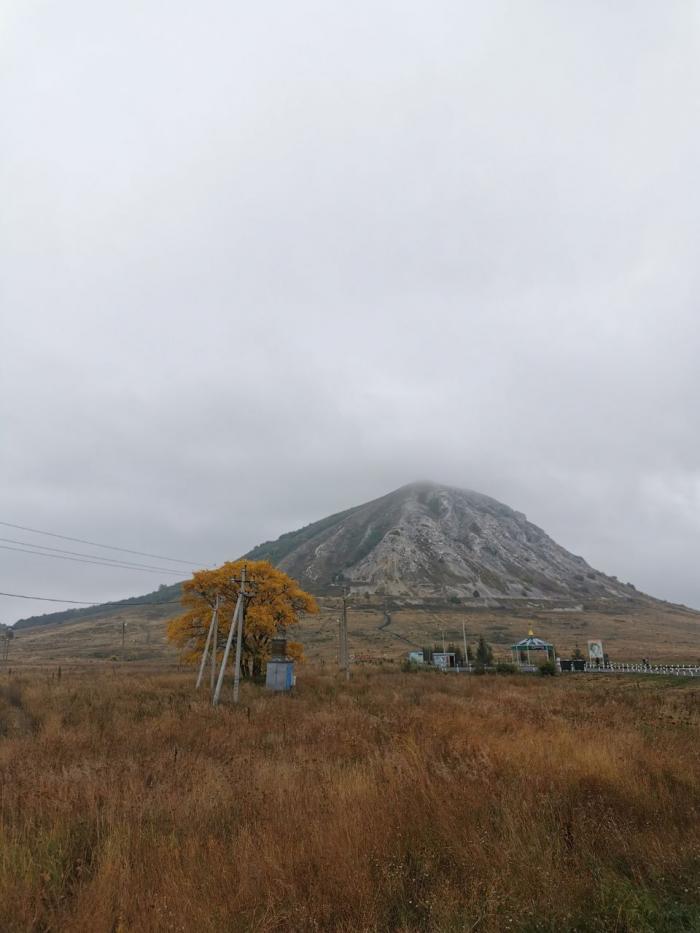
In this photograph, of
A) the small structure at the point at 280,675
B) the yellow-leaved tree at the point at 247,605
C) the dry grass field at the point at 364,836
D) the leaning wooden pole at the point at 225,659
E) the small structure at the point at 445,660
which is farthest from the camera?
the small structure at the point at 445,660

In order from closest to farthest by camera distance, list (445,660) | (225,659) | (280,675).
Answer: (225,659), (280,675), (445,660)

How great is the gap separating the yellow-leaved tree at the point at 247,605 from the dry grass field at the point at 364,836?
88.0ft

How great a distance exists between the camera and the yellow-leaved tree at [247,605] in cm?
3659

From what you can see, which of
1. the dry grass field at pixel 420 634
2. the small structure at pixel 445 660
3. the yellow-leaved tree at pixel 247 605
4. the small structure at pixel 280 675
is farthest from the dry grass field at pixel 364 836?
the dry grass field at pixel 420 634

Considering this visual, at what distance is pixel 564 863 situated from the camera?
4453 millimetres

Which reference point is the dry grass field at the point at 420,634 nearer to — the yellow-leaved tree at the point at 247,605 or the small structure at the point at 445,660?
the small structure at the point at 445,660

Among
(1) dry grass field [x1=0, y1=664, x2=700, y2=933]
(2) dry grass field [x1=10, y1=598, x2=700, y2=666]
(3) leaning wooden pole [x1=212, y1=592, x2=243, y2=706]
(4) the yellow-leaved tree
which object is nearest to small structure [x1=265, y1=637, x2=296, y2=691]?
→ (3) leaning wooden pole [x1=212, y1=592, x2=243, y2=706]

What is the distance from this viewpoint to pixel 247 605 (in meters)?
36.1

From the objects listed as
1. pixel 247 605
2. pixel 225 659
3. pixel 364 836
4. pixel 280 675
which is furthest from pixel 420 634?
pixel 364 836

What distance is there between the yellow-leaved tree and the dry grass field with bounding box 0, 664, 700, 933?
88.0 ft

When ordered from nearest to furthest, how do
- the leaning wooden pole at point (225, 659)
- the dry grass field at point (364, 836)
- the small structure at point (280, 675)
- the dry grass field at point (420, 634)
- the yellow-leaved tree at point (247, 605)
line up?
the dry grass field at point (364, 836)
the leaning wooden pole at point (225, 659)
the small structure at point (280, 675)
the yellow-leaved tree at point (247, 605)
the dry grass field at point (420, 634)

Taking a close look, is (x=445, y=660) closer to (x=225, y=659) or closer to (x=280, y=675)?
(x=280, y=675)

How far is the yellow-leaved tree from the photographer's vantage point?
36.6m

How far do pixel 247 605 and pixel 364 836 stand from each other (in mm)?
32418
